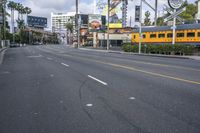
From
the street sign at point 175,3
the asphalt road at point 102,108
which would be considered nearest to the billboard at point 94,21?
the street sign at point 175,3

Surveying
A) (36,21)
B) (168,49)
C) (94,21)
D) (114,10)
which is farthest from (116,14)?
(36,21)

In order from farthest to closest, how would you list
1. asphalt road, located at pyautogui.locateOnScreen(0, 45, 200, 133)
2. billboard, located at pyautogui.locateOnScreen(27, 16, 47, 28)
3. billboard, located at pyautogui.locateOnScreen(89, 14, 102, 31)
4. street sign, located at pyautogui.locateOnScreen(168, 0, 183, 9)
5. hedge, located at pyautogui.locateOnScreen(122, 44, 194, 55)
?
billboard, located at pyautogui.locateOnScreen(27, 16, 47, 28) → billboard, located at pyautogui.locateOnScreen(89, 14, 102, 31) → street sign, located at pyautogui.locateOnScreen(168, 0, 183, 9) → hedge, located at pyautogui.locateOnScreen(122, 44, 194, 55) → asphalt road, located at pyautogui.locateOnScreen(0, 45, 200, 133)

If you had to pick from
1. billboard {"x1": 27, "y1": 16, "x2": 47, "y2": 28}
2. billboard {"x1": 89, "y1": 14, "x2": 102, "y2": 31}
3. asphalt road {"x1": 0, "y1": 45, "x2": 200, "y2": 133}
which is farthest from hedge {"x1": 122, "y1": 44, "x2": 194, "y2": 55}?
billboard {"x1": 27, "y1": 16, "x2": 47, "y2": 28}

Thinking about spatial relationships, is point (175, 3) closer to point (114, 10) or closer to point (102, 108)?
point (102, 108)

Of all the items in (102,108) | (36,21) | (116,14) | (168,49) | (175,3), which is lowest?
(102,108)

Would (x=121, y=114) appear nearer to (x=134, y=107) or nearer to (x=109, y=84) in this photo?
(x=134, y=107)

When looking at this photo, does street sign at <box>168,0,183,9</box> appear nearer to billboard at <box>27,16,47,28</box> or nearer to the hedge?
the hedge

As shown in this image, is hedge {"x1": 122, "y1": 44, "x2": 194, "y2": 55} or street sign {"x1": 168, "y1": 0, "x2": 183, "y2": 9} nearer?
hedge {"x1": 122, "y1": 44, "x2": 194, "y2": 55}

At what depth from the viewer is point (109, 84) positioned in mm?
12031

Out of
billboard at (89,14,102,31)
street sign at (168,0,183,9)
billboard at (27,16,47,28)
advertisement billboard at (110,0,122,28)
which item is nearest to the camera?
street sign at (168,0,183,9)

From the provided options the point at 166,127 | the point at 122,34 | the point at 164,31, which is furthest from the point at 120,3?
the point at 166,127

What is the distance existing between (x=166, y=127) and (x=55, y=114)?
273cm

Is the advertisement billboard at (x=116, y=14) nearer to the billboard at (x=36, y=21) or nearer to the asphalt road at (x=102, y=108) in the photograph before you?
the billboard at (x=36, y=21)

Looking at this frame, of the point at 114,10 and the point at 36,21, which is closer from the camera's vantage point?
the point at 114,10
